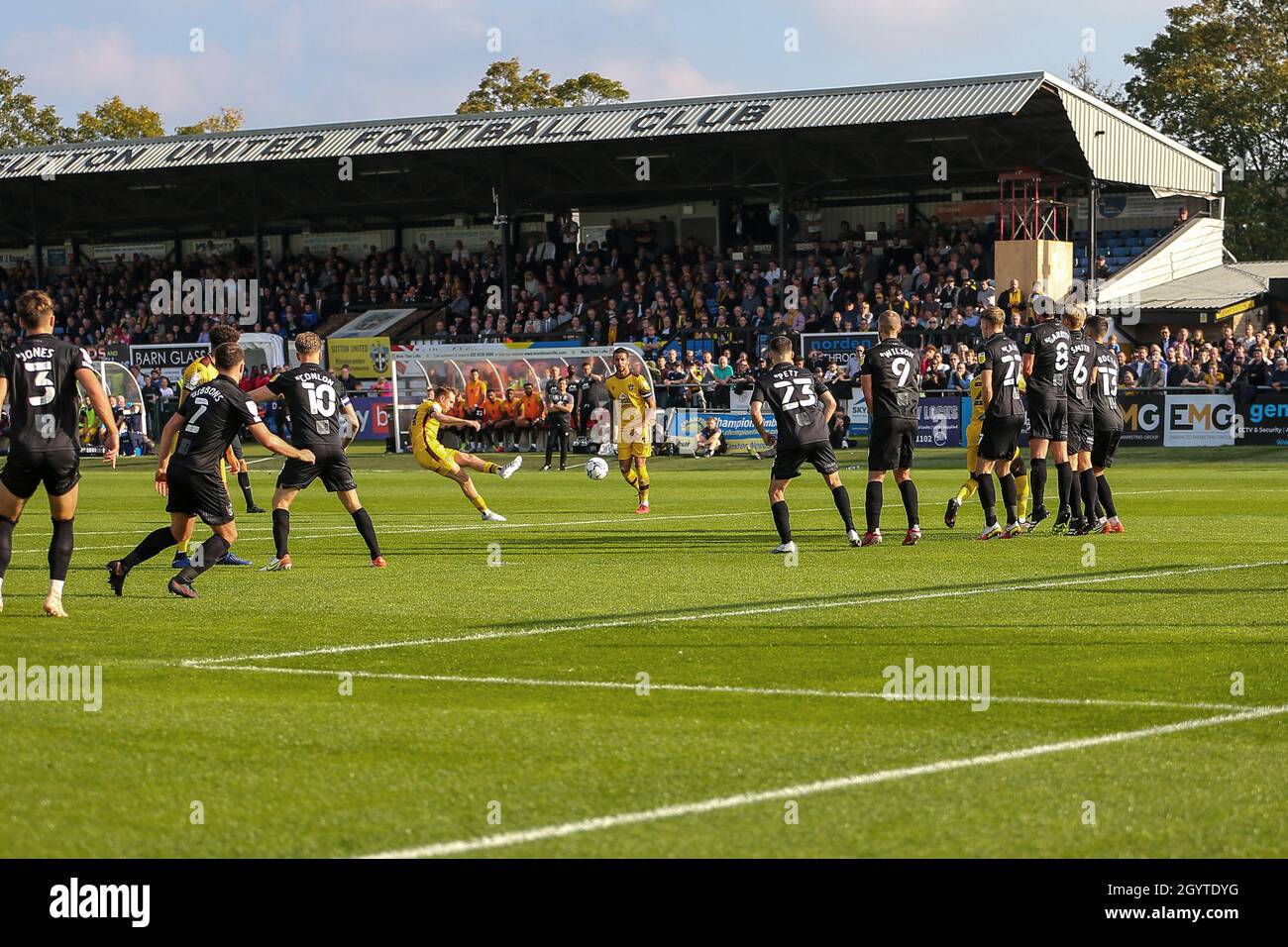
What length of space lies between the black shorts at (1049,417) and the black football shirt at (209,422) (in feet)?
26.3

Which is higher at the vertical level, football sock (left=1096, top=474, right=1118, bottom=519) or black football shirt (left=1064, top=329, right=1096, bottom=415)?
black football shirt (left=1064, top=329, right=1096, bottom=415)

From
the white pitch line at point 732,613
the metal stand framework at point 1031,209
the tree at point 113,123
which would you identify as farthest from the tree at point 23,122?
the white pitch line at point 732,613

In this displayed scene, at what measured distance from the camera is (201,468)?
41.7ft

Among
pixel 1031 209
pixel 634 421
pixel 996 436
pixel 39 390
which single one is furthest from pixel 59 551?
pixel 1031 209

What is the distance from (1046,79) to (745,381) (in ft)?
36.9

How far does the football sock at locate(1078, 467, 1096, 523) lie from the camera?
56.6ft

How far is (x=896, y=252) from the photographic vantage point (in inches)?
1925

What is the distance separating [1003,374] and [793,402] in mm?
2524

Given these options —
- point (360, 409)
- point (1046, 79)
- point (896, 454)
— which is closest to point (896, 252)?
point (1046, 79)

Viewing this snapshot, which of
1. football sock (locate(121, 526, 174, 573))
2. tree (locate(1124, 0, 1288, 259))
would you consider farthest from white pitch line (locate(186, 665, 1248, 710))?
tree (locate(1124, 0, 1288, 259))

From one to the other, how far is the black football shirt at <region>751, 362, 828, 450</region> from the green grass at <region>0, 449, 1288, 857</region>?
3.82ft

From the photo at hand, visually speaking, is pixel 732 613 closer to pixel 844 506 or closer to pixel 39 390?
pixel 39 390

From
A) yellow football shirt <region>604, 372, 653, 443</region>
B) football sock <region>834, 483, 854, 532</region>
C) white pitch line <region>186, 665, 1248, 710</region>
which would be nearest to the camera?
white pitch line <region>186, 665, 1248, 710</region>

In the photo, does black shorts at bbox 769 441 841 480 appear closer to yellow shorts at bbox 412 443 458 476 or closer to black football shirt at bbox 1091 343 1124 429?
black football shirt at bbox 1091 343 1124 429
